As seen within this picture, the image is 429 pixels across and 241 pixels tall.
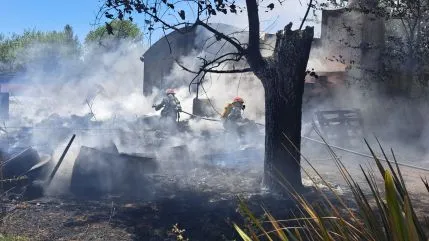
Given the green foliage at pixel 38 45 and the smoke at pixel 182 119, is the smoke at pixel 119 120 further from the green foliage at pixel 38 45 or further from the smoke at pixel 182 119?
the green foliage at pixel 38 45

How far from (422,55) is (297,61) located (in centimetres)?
840

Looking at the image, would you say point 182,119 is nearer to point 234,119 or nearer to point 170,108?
point 170,108

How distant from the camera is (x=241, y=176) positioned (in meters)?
8.34

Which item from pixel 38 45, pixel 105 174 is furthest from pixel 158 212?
pixel 38 45

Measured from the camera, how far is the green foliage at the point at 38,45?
146 ft

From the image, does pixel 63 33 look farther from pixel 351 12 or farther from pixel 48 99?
pixel 351 12

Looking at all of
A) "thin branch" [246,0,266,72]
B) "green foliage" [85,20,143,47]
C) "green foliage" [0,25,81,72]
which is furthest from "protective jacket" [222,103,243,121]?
"green foliage" [0,25,81,72]

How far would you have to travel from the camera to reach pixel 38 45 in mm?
46250

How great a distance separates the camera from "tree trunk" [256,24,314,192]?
21.2ft

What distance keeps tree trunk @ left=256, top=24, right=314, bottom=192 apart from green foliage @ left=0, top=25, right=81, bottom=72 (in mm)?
39919

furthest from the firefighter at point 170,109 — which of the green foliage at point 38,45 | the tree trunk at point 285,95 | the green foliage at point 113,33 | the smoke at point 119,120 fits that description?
the green foliage at point 38,45

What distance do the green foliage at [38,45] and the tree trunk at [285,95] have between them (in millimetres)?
39919

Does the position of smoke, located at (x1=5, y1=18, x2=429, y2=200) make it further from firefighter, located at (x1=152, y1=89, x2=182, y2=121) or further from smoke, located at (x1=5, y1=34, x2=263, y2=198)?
firefighter, located at (x1=152, y1=89, x2=182, y2=121)

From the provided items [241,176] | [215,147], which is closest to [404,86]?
[215,147]
